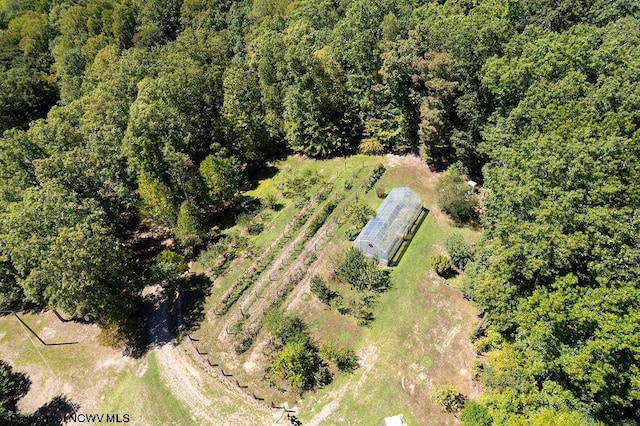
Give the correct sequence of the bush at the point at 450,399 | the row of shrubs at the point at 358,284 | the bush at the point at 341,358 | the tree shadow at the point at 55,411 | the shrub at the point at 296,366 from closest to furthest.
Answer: the bush at the point at 450,399 → the shrub at the point at 296,366 → the bush at the point at 341,358 → the tree shadow at the point at 55,411 → the row of shrubs at the point at 358,284

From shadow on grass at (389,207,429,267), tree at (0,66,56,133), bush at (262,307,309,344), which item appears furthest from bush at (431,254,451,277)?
tree at (0,66,56,133)

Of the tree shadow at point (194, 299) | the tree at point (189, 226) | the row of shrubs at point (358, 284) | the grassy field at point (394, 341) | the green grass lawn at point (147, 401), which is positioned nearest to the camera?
the grassy field at point (394, 341)

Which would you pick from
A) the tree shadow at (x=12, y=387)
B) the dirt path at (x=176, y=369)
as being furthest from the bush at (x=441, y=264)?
the tree shadow at (x=12, y=387)

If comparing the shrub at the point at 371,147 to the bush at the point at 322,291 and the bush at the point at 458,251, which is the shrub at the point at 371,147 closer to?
the bush at the point at 458,251

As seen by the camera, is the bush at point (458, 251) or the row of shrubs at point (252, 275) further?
the row of shrubs at point (252, 275)

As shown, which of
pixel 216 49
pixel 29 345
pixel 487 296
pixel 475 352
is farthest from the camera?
pixel 216 49

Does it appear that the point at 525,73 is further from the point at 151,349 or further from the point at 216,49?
the point at 216,49

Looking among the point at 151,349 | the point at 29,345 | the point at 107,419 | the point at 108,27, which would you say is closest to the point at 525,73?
the point at 151,349
